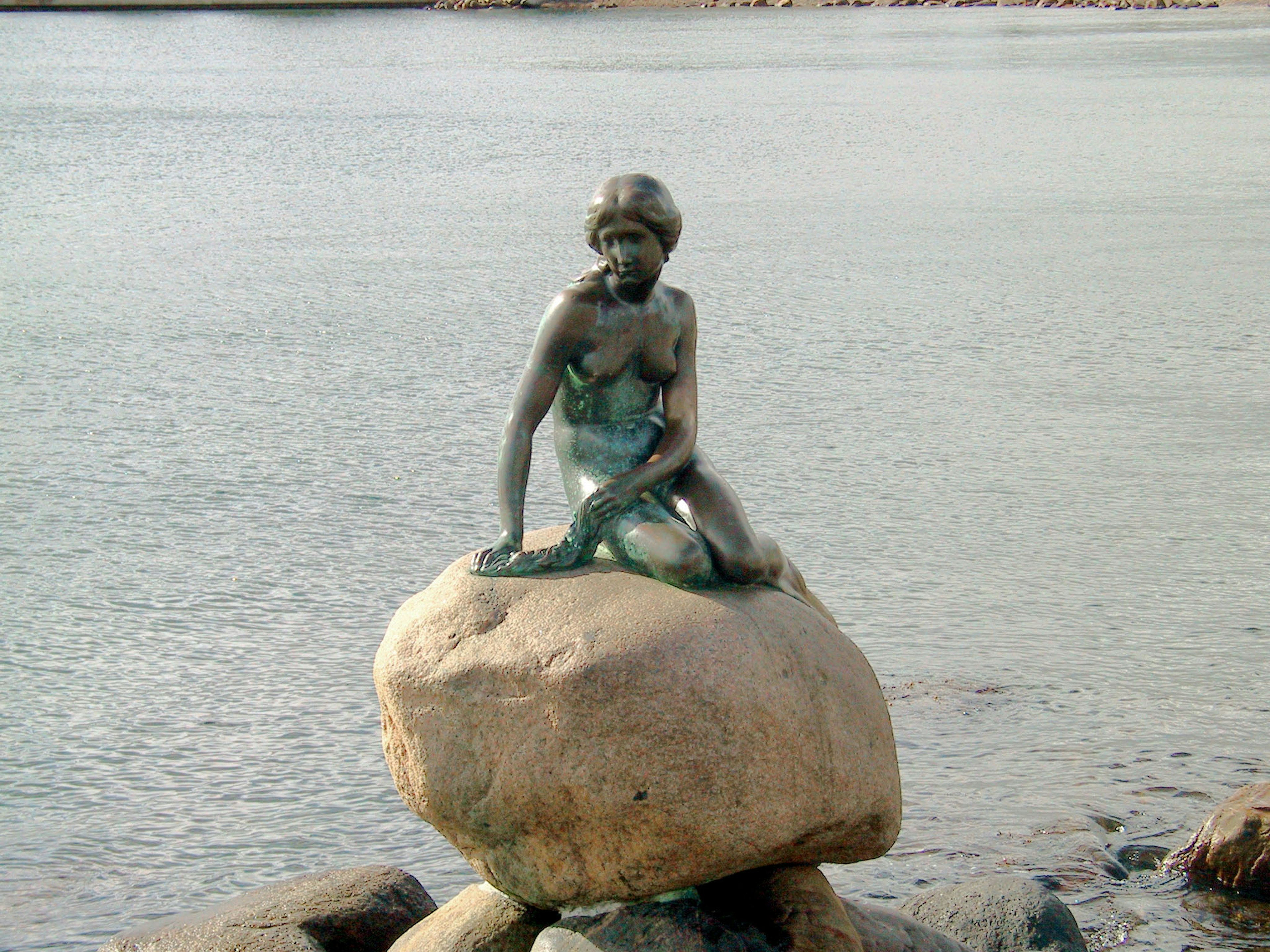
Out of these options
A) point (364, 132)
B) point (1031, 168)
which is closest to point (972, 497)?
point (1031, 168)

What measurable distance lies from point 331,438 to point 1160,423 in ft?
18.5

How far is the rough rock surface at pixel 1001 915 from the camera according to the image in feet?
19.8

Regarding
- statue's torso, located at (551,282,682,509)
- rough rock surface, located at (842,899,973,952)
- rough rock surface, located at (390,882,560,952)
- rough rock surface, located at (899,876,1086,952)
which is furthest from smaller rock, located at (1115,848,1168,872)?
statue's torso, located at (551,282,682,509)

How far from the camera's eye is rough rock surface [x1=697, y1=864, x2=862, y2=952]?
5.24 meters

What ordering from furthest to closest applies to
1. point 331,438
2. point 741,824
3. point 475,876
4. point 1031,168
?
point 1031,168 → point 331,438 → point 475,876 → point 741,824

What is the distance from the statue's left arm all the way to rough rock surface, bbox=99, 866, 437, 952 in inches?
65.0

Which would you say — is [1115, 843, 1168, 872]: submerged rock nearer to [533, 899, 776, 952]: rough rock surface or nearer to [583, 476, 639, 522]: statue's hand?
[533, 899, 776, 952]: rough rock surface

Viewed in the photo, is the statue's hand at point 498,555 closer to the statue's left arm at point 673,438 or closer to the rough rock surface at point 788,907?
the statue's left arm at point 673,438

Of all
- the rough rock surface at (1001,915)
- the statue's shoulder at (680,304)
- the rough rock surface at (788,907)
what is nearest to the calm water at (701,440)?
the rough rock surface at (1001,915)

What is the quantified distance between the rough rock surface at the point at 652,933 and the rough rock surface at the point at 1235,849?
7.29 ft

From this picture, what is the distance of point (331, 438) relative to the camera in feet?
37.9

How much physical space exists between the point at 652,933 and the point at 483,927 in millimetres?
658

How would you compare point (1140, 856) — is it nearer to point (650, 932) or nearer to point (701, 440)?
point (650, 932)

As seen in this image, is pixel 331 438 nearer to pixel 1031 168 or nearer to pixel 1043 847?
pixel 1043 847
